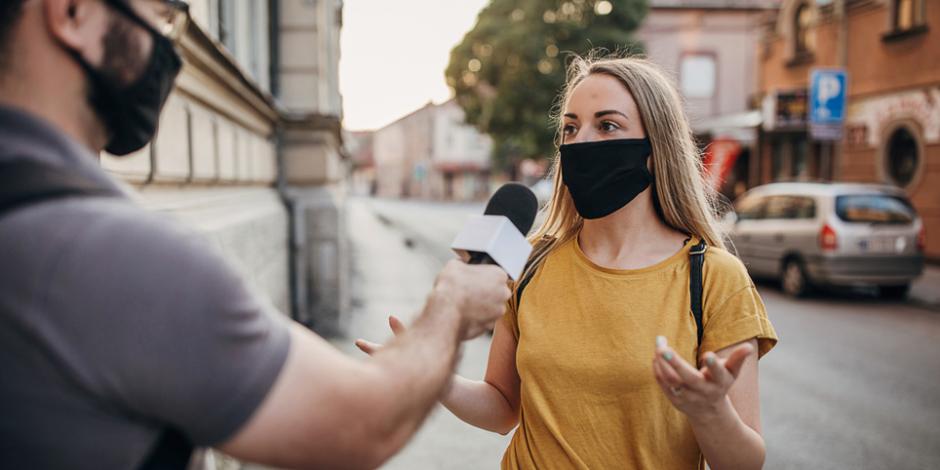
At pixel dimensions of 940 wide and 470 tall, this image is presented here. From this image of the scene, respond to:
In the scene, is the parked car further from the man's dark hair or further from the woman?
the man's dark hair

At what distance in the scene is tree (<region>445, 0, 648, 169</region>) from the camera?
20.2 metres

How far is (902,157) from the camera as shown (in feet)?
51.6

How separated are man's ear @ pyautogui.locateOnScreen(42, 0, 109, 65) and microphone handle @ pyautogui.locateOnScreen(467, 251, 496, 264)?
2.36 feet

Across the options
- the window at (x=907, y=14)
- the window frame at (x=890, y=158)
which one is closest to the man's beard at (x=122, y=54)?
the window frame at (x=890, y=158)

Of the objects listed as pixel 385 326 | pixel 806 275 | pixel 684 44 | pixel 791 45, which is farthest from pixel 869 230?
pixel 684 44

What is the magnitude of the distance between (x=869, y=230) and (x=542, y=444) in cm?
960

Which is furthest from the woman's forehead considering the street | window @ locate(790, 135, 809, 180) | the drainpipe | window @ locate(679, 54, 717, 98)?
window @ locate(679, 54, 717, 98)

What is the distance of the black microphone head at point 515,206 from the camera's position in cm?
157

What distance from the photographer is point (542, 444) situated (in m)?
1.86

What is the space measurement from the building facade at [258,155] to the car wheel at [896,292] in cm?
825

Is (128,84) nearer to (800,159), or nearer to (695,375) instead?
(695,375)

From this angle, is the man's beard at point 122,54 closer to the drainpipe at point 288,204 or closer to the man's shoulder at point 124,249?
the man's shoulder at point 124,249

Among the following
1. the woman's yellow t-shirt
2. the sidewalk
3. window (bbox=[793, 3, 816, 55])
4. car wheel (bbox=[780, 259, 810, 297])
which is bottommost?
the sidewalk

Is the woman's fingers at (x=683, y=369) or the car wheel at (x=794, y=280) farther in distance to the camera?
the car wheel at (x=794, y=280)
